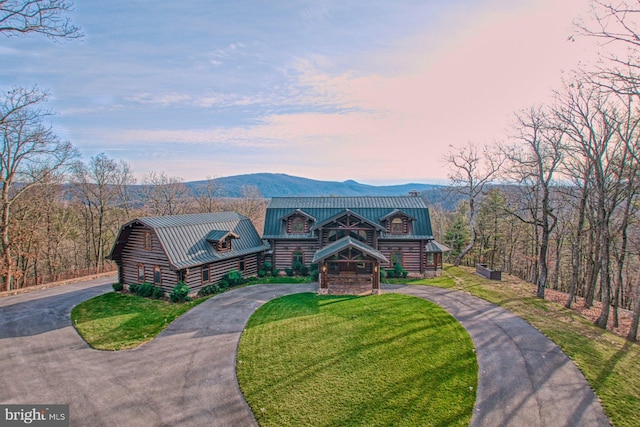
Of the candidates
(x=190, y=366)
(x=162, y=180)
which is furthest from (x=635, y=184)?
(x=162, y=180)

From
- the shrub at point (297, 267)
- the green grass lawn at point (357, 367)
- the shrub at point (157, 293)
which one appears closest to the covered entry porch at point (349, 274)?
the shrub at point (297, 267)

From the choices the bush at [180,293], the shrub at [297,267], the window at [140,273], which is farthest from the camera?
the shrub at [297,267]

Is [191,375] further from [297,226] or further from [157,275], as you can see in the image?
[297,226]

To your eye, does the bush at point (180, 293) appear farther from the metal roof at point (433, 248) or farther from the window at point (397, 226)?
the metal roof at point (433, 248)

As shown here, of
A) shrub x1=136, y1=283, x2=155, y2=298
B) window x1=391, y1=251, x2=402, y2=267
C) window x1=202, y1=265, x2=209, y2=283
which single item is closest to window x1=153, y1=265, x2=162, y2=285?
shrub x1=136, y1=283, x2=155, y2=298

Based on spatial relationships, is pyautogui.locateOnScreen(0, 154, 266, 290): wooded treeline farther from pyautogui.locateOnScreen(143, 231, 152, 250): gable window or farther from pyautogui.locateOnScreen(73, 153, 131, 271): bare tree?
pyautogui.locateOnScreen(143, 231, 152, 250): gable window

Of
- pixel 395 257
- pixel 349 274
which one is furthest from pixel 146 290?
pixel 395 257
